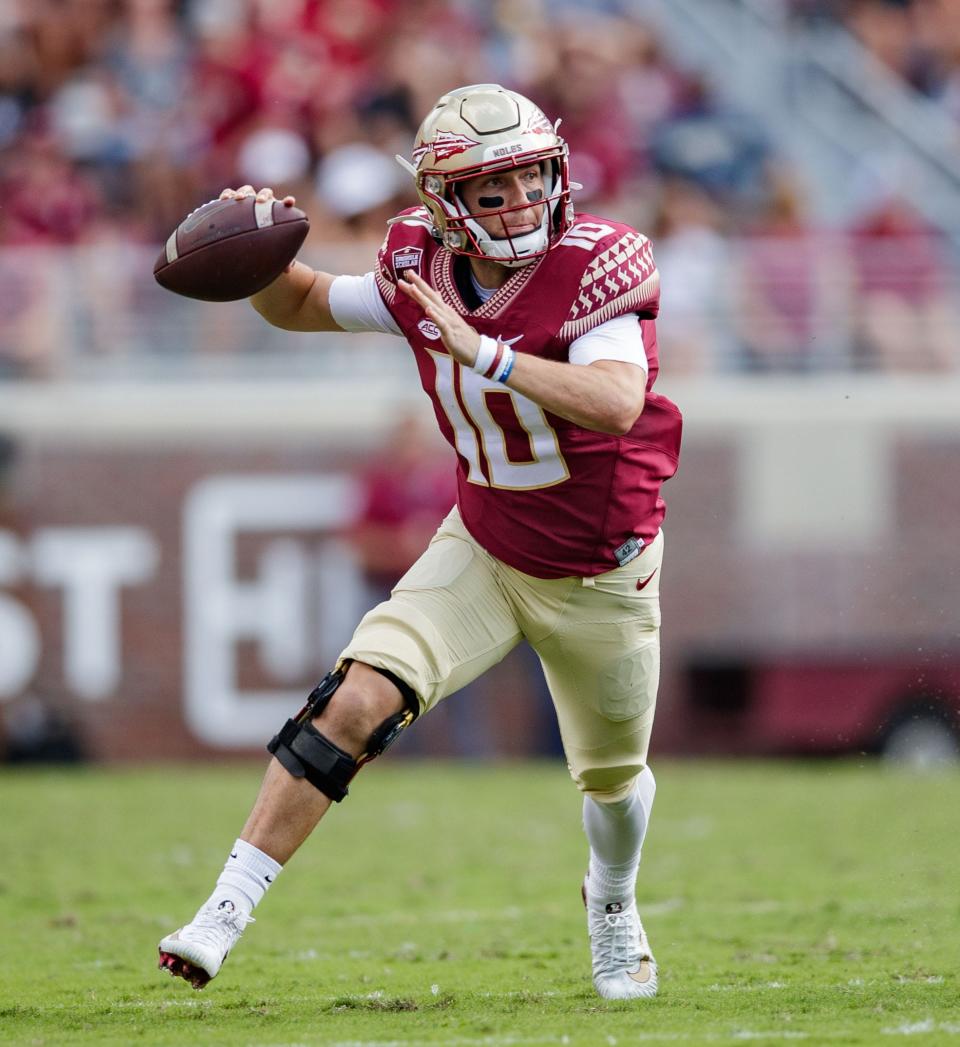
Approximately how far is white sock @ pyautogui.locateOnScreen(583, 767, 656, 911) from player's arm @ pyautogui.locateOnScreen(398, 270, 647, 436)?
947 mm

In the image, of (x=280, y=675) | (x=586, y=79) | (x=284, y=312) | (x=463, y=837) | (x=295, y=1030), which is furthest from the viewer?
(x=586, y=79)

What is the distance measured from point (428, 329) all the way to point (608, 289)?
0.42 m

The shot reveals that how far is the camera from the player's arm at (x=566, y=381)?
373cm

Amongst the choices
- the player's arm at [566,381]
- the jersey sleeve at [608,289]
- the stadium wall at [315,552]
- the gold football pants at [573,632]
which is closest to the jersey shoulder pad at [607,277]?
the jersey sleeve at [608,289]

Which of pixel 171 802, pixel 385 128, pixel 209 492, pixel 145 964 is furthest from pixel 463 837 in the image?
pixel 385 128

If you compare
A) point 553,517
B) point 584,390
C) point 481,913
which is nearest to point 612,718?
point 553,517

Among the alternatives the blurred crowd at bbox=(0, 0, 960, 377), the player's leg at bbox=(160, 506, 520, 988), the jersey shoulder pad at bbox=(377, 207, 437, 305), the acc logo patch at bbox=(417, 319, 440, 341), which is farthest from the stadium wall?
the player's leg at bbox=(160, 506, 520, 988)

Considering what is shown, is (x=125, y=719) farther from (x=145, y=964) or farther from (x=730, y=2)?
(x=730, y=2)

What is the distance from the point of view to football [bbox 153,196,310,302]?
13.8 ft

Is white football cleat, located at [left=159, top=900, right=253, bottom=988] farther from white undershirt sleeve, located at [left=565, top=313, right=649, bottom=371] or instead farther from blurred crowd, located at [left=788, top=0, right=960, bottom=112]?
blurred crowd, located at [left=788, top=0, right=960, bottom=112]

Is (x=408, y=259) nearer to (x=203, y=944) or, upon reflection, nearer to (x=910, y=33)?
(x=203, y=944)

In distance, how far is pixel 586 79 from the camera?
10.5m

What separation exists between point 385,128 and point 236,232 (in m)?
5.88

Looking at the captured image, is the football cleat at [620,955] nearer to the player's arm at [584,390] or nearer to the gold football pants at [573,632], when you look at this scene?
the gold football pants at [573,632]
